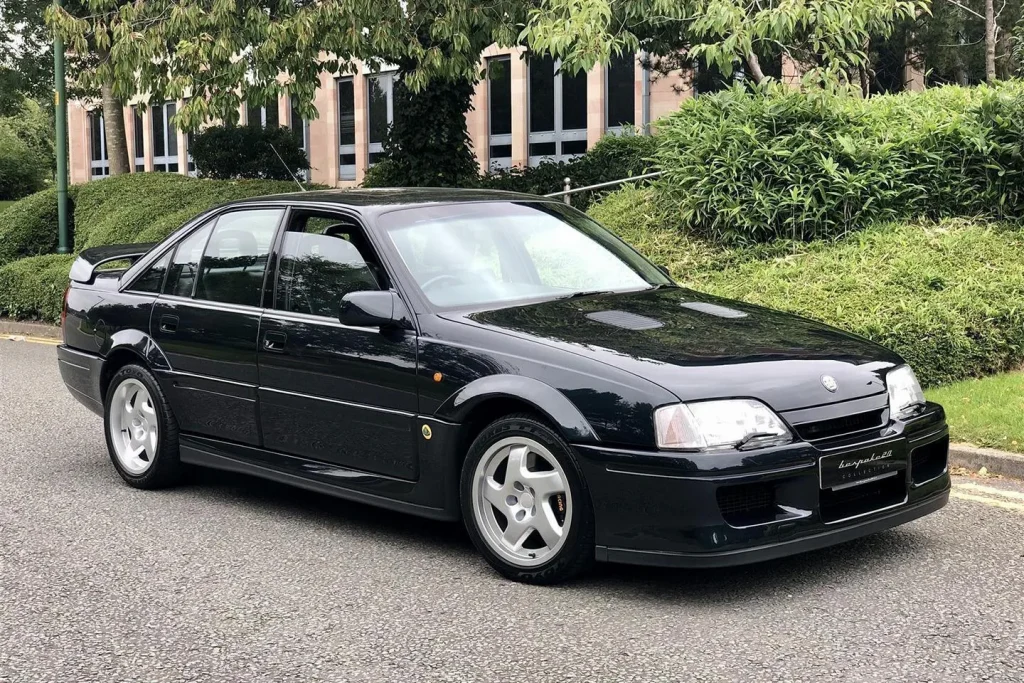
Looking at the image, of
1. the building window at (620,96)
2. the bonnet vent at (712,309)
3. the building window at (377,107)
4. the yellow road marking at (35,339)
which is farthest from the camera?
the building window at (377,107)

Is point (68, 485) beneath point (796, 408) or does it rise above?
beneath

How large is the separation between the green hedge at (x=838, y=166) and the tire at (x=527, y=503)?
681 cm

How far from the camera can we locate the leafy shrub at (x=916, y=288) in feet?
27.2

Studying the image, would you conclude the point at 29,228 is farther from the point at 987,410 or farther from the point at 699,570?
the point at 699,570

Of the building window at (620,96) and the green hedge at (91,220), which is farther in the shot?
the building window at (620,96)

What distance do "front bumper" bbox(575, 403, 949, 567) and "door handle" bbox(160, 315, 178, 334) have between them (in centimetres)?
277

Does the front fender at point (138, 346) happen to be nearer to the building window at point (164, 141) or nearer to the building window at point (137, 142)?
the building window at point (164, 141)

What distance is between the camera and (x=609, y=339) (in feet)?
15.6

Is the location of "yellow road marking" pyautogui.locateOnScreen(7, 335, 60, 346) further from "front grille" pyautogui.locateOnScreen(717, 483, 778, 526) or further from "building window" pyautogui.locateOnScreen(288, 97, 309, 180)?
"building window" pyautogui.locateOnScreen(288, 97, 309, 180)

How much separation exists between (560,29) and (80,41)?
7012mm

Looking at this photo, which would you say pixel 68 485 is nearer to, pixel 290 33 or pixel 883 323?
pixel 883 323

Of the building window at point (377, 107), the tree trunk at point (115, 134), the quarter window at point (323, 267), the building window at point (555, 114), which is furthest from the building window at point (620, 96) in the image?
the quarter window at point (323, 267)

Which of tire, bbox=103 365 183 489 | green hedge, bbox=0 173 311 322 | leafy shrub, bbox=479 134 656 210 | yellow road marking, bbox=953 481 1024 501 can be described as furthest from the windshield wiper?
leafy shrub, bbox=479 134 656 210

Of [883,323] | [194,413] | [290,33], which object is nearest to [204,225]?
[194,413]
